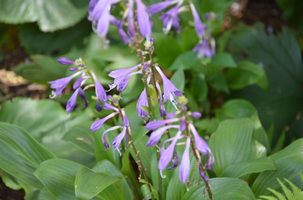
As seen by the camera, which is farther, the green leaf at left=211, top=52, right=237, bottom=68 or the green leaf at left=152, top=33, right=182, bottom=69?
the green leaf at left=152, top=33, right=182, bottom=69

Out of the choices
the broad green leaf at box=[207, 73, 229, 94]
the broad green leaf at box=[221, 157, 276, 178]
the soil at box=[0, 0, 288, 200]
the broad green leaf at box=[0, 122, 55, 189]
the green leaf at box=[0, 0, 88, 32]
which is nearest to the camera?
the broad green leaf at box=[221, 157, 276, 178]

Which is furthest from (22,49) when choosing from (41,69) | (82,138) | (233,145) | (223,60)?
(233,145)

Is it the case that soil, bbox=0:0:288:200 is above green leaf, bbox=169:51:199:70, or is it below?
below

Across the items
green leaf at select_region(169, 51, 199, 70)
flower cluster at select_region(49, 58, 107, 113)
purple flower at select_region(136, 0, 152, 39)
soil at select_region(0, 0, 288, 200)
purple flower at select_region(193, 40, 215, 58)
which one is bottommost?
soil at select_region(0, 0, 288, 200)

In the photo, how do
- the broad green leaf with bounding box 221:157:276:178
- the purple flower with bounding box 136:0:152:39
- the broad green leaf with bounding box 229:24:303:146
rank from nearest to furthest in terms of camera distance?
the purple flower with bounding box 136:0:152:39 < the broad green leaf with bounding box 221:157:276:178 < the broad green leaf with bounding box 229:24:303:146

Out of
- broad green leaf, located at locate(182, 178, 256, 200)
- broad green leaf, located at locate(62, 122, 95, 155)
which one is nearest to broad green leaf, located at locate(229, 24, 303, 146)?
broad green leaf, located at locate(182, 178, 256, 200)

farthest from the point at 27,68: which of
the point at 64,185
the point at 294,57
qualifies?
the point at 294,57

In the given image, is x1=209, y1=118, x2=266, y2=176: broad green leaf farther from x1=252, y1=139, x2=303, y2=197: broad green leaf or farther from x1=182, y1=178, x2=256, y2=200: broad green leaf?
x1=182, y1=178, x2=256, y2=200: broad green leaf

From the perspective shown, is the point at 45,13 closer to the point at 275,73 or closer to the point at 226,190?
the point at 275,73
